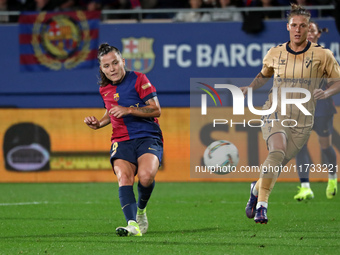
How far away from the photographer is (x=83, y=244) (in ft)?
19.9

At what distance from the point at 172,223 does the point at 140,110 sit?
1.63 m

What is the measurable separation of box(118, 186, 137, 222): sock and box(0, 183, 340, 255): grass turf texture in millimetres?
230

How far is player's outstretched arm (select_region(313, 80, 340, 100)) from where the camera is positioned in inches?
268

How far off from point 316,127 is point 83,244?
503cm

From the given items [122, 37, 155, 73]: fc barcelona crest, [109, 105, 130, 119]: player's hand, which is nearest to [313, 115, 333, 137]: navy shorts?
[109, 105, 130, 119]: player's hand

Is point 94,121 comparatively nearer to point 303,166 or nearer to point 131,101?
point 131,101

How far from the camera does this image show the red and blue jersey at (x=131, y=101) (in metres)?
6.86

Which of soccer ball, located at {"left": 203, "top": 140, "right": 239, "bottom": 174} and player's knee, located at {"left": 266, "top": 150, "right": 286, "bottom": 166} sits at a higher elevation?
player's knee, located at {"left": 266, "top": 150, "right": 286, "bottom": 166}

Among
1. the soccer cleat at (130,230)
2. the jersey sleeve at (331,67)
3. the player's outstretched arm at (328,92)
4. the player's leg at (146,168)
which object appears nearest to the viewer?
the soccer cleat at (130,230)

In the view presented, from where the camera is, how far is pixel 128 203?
6.61 meters

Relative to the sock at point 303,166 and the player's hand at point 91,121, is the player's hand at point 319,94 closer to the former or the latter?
the player's hand at point 91,121

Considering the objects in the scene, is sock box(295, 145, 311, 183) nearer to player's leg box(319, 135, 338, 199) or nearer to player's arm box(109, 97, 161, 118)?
player's leg box(319, 135, 338, 199)

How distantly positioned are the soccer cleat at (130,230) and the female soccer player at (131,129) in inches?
1.8

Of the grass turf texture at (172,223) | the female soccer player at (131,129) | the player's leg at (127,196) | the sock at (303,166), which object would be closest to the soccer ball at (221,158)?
the grass turf texture at (172,223)
